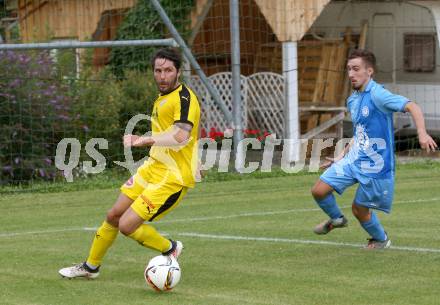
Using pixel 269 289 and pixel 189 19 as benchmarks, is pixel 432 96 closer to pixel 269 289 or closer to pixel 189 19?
pixel 189 19

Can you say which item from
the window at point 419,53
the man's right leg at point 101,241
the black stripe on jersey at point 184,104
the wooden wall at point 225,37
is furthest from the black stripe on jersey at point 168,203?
the window at point 419,53

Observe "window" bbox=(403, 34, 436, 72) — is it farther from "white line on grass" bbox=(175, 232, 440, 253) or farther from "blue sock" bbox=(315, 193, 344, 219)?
"blue sock" bbox=(315, 193, 344, 219)

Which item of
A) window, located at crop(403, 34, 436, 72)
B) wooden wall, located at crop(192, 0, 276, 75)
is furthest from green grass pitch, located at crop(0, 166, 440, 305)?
window, located at crop(403, 34, 436, 72)

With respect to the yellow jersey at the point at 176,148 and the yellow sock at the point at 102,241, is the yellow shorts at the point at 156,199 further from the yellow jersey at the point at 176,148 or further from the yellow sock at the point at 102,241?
the yellow sock at the point at 102,241

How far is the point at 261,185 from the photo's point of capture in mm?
17234

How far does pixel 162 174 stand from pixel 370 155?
7.24 feet

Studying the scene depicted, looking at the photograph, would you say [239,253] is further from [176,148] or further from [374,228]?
[176,148]

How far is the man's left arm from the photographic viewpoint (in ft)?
30.2

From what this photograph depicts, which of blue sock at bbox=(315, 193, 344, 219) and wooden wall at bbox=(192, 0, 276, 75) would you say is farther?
wooden wall at bbox=(192, 0, 276, 75)

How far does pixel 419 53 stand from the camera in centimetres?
2400

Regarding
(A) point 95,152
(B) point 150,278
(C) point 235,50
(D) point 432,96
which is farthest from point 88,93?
(B) point 150,278

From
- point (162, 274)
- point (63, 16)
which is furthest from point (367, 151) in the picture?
point (63, 16)

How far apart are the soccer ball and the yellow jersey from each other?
2.33 feet

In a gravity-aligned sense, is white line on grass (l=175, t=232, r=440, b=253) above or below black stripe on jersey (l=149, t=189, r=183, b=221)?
below
